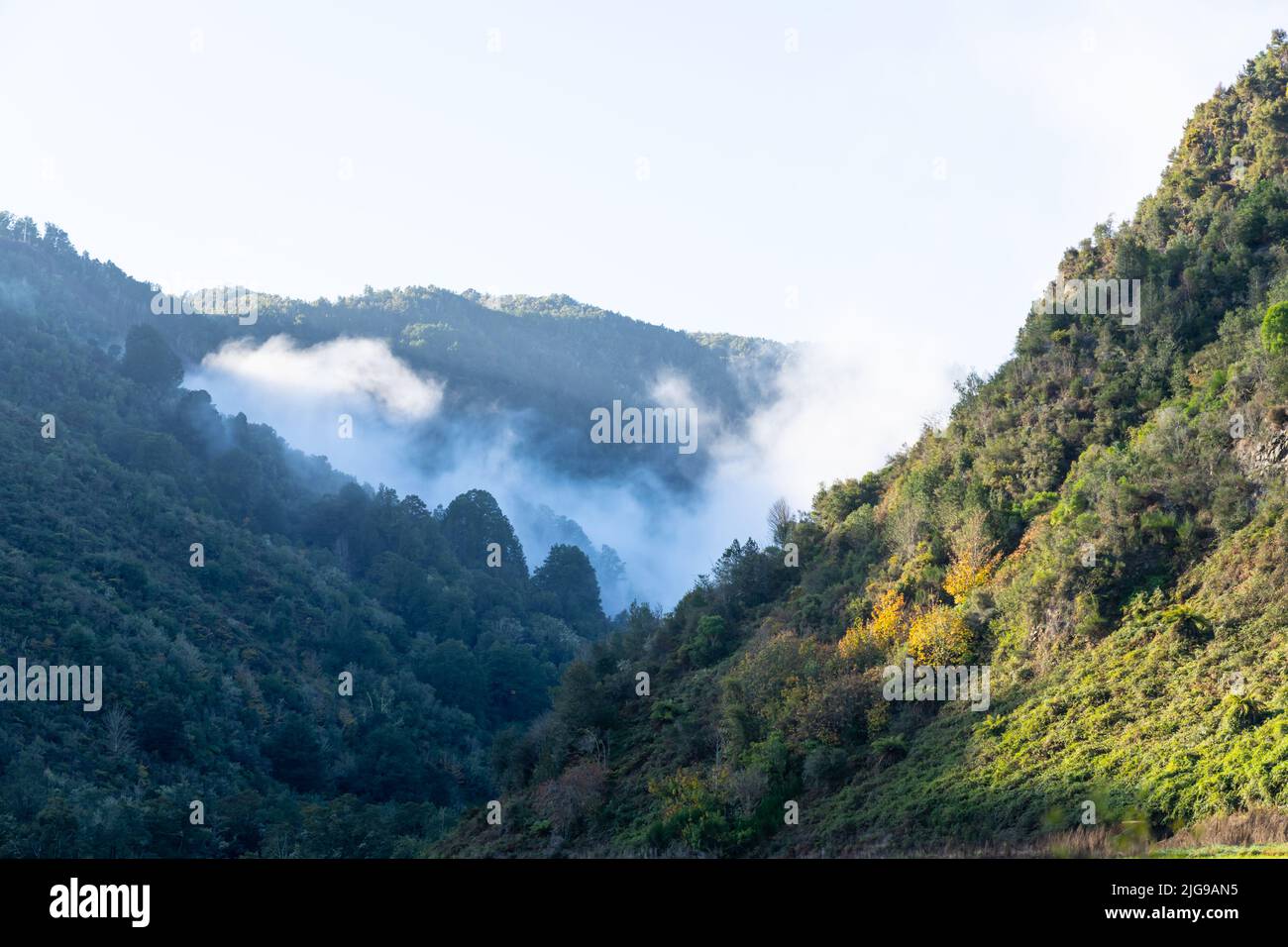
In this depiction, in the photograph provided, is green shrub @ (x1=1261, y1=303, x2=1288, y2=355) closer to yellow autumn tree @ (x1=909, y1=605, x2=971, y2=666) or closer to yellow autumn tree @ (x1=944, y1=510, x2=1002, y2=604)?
yellow autumn tree @ (x1=944, y1=510, x2=1002, y2=604)

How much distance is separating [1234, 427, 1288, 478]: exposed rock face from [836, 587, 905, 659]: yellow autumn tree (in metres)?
10.8

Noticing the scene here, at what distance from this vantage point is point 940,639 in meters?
35.3

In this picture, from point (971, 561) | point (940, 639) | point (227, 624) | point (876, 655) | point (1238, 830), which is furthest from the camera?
point (227, 624)

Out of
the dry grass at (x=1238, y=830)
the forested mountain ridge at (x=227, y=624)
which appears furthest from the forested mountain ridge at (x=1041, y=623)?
the forested mountain ridge at (x=227, y=624)

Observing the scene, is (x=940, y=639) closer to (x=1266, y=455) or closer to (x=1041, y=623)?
(x=1041, y=623)

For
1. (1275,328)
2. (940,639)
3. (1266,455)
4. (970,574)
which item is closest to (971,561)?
(970,574)

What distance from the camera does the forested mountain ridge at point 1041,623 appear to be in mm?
26594

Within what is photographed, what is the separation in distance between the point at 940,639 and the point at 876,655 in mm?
2656

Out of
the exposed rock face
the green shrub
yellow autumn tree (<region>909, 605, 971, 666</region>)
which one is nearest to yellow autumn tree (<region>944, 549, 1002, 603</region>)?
yellow autumn tree (<region>909, 605, 971, 666</region>)

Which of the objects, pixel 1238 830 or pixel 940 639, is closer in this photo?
pixel 1238 830

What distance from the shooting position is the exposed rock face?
101ft

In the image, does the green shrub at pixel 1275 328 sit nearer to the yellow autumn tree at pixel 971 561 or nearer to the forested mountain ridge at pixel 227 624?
the yellow autumn tree at pixel 971 561

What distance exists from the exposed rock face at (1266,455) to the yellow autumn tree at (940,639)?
8.54m

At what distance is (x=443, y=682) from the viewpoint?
8306 centimetres
